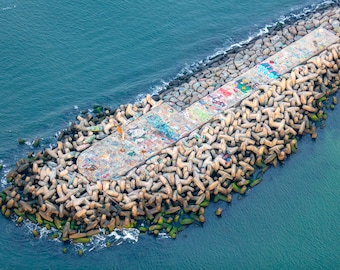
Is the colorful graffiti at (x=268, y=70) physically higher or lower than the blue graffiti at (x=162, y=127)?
higher

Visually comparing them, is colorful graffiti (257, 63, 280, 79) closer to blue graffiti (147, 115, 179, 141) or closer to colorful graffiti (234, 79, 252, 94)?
colorful graffiti (234, 79, 252, 94)

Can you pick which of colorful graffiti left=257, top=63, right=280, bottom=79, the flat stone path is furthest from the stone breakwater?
colorful graffiti left=257, top=63, right=280, bottom=79

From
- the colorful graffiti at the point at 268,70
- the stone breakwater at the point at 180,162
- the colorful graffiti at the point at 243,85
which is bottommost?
the stone breakwater at the point at 180,162

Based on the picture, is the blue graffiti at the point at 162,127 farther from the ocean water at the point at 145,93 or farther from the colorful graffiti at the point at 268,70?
the colorful graffiti at the point at 268,70

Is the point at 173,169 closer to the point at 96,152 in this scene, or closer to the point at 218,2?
the point at 96,152

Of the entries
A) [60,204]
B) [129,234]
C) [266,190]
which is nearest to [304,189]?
[266,190]

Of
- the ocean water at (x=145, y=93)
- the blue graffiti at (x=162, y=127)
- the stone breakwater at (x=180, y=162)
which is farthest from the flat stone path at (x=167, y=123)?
the ocean water at (x=145, y=93)
